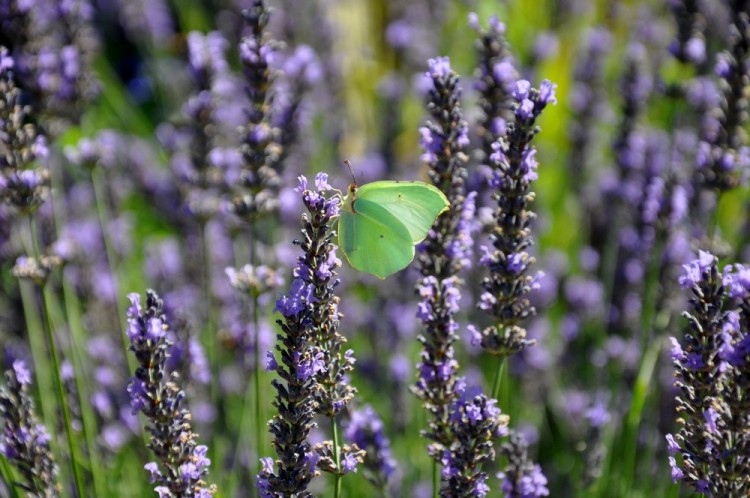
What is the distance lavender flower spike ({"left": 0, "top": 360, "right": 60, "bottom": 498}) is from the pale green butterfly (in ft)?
3.13

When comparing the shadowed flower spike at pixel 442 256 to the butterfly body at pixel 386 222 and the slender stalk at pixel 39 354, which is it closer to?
the butterfly body at pixel 386 222

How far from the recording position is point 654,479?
10.6 feet

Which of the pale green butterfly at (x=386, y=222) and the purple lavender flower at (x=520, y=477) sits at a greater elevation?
the pale green butterfly at (x=386, y=222)

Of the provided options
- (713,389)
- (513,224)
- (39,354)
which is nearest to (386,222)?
(513,224)

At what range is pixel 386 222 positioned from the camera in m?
2.42

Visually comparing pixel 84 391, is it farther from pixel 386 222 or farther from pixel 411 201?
pixel 411 201

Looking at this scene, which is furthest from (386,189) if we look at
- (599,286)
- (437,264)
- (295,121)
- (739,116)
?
(599,286)

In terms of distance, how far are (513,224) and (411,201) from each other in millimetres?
311

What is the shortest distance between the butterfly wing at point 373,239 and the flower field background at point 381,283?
100mm

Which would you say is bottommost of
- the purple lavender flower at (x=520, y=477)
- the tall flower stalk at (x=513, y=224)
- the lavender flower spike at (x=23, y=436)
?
the purple lavender flower at (x=520, y=477)

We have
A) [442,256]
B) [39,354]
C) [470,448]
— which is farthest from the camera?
[39,354]

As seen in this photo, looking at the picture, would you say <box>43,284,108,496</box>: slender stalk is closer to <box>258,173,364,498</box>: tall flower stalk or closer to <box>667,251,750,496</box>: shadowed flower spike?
<box>258,173,364,498</box>: tall flower stalk

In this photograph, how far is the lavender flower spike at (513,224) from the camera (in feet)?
6.82

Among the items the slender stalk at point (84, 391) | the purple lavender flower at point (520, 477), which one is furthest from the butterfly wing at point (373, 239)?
the slender stalk at point (84, 391)
